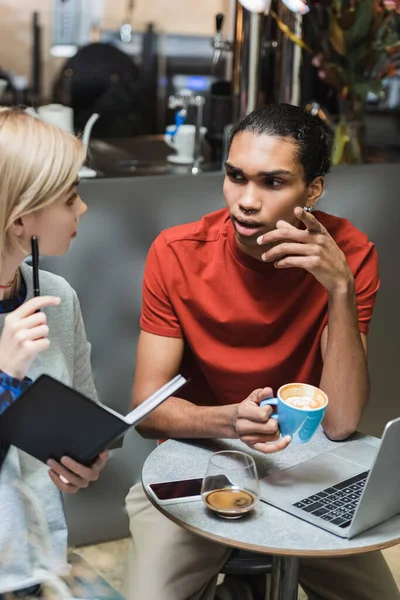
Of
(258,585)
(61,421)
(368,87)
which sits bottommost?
(258,585)

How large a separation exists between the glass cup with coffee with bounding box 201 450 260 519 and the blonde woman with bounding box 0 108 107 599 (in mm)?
173

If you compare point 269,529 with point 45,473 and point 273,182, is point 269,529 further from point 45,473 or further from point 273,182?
point 273,182

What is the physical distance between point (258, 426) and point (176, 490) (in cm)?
17

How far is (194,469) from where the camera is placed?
148 cm

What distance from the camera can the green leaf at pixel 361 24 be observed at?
2.59m

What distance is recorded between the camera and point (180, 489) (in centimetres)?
139

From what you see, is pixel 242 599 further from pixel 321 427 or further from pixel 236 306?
pixel 236 306

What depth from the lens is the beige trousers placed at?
158 centimetres

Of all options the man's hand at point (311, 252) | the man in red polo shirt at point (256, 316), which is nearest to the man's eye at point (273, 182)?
the man in red polo shirt at point (256, 316)

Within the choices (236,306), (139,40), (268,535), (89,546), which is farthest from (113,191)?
(139,40)

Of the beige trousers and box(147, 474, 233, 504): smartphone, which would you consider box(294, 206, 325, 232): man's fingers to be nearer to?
box(147, 474, 233, 504): smartphone

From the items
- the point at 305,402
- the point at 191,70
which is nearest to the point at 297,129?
the point at 305,402

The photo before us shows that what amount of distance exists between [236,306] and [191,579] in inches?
21.8

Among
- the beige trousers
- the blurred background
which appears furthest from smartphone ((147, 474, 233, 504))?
the blurred background
